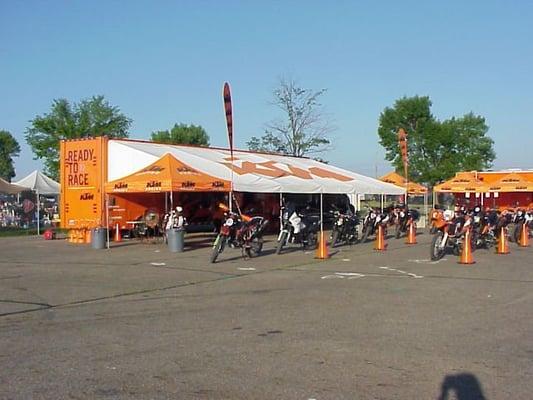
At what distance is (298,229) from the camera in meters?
21.6

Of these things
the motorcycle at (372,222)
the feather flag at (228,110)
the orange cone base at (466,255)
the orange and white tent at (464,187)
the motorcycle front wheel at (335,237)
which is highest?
the feather flag at (228,110)

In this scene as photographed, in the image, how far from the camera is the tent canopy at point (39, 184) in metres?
37.7

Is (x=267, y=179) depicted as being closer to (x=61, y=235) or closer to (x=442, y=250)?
(x=442, y=250)

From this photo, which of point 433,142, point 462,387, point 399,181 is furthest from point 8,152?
point 462,387

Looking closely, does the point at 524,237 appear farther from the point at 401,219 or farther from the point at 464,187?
the point at 464,187

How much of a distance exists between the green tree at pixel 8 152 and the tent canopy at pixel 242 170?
76.8m

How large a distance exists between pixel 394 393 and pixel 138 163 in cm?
2105

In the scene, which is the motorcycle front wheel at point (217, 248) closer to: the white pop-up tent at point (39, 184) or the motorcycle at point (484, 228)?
the motorcycle at point (484, 228)

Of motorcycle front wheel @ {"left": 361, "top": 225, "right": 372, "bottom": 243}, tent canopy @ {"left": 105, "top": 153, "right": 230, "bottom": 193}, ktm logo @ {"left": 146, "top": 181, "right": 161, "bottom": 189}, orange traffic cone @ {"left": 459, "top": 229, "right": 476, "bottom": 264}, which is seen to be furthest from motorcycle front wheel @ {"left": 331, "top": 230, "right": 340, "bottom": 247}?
orange traffic cone @ {"left": 459, "top": 229, "right": 476, "bottom": 264}

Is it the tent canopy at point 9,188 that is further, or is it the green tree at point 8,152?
the green tree at point 8,152

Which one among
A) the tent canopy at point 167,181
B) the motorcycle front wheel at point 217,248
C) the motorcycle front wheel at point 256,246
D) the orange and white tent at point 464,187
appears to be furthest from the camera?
the orange and white tent at point 464,187

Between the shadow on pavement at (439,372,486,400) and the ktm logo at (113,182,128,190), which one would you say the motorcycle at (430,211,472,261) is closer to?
the ktm logo at (113,182,128,190)

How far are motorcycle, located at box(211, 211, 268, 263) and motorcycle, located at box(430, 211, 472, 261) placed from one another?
4.70 m

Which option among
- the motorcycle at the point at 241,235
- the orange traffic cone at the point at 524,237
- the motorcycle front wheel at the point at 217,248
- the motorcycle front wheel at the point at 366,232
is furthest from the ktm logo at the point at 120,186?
the orange traffic cone at the point at 524,237
